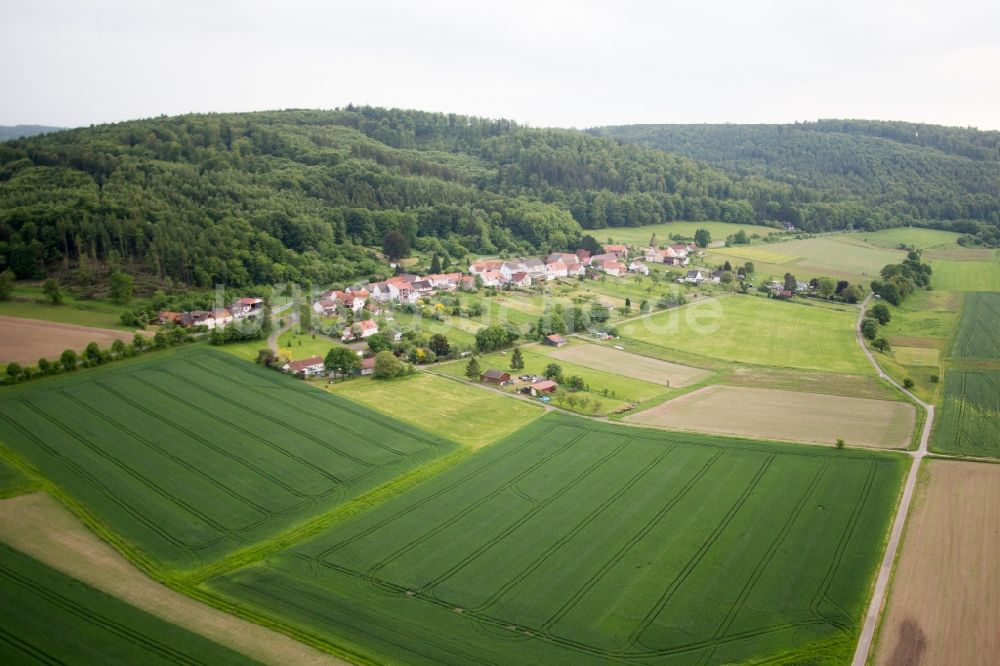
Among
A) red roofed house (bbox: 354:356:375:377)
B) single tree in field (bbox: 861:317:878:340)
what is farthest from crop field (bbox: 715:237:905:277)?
red roofed house (bbox: 354:356:375:377)

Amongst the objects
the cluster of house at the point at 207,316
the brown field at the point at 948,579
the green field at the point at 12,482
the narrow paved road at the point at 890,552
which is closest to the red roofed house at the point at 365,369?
the cluster of house at the point at 207,316

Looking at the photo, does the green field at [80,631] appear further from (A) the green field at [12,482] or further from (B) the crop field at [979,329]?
(B) the crop field at [979,329]

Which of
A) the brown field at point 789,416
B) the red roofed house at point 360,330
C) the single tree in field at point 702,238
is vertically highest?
the single tree in field at point 702,238

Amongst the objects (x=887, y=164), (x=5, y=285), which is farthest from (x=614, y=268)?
(x=887, y=164)

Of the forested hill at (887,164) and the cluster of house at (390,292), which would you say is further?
the forested hill at (887,164)

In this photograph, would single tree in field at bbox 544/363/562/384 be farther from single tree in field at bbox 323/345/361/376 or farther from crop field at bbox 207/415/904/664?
single tree in field at bbox 323/345/361/376

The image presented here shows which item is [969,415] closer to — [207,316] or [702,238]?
[207,316]
